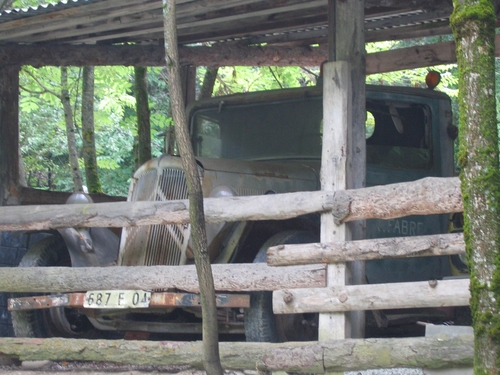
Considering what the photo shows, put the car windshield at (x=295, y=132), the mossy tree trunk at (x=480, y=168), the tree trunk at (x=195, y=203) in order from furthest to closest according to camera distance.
A: the car windshield at (x=295, y=132)
the tree trunk at (x=195, y=203)
the mossy tree trunk at (x=480, y=168)

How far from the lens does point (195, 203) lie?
13.6 ft

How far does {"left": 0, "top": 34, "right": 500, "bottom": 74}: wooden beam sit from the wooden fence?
6.78 ft

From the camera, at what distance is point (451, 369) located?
484cm

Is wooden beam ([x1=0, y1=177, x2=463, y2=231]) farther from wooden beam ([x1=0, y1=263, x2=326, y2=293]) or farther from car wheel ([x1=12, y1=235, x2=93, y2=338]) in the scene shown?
car wheel ([x1=12, y1=235, x2=93, y2=338])

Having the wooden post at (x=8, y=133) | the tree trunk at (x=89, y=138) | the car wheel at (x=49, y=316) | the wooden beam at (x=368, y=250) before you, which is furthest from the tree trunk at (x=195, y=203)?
the tree trunk at (x=89, y=138)

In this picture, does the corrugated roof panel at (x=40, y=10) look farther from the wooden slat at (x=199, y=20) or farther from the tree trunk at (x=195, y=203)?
the tree trunk at (x=195, y=203)

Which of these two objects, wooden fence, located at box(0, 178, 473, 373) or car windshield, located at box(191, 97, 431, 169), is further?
car windshield, located at box(191, 97, 431, 169)

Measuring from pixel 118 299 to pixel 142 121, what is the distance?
16.4ft

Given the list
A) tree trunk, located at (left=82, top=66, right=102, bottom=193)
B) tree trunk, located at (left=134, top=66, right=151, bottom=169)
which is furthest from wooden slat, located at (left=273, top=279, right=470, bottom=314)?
tree trunk, located at (left=82, top=66, right=102, bottom=193)

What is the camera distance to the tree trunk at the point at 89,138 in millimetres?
10672

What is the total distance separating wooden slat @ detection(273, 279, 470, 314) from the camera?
4.92m

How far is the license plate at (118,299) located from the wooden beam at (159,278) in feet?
0.49

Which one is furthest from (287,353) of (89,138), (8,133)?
(89,138)

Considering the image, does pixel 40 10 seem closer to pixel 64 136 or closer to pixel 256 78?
pixel 256 78
